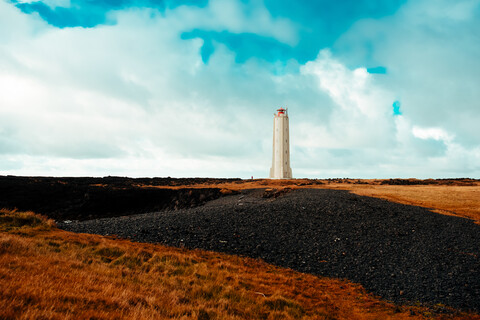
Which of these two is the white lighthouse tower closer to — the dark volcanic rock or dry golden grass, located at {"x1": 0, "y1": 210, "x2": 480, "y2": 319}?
the dark volcanic rock

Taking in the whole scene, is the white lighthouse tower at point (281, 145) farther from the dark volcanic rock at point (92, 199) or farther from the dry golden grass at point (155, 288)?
the dry golden grass at point (155, 288)

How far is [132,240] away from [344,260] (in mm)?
10888

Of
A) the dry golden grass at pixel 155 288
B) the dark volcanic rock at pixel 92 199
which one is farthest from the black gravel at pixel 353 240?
the dark volcanic rock at pixel 92 199

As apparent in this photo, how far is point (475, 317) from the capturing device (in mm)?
8000

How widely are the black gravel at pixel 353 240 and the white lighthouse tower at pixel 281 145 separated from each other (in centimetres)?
3112

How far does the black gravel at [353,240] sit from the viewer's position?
10.3 metres

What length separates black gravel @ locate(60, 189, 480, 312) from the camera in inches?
406

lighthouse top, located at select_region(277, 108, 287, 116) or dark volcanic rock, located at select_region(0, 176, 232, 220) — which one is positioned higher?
lighthouse top, located at select_region(277, 108, 287, 116)

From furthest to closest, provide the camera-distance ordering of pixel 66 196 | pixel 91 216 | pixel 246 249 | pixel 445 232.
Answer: pixel 66 196
pixel 91 216
pixel 445 232
pixel 246 249

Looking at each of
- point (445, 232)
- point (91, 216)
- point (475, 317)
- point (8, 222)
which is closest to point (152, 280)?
point (475, 317)

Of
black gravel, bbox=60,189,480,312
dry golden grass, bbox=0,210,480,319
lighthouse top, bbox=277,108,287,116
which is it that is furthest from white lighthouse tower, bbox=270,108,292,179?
dry golden grass, bbox=0,210,480,319

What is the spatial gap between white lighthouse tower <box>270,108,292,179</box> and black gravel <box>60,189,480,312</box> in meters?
31.1

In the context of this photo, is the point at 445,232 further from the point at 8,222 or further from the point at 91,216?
the point at 91,216

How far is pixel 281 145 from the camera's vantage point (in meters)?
52.5
